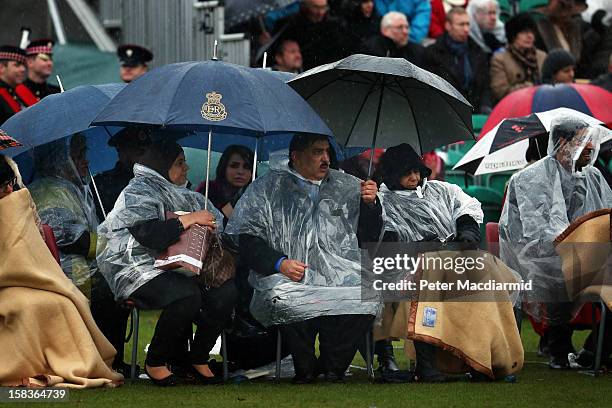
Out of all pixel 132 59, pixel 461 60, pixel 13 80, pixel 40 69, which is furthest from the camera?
pixel 461 60

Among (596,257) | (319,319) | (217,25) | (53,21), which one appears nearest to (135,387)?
(319,319)

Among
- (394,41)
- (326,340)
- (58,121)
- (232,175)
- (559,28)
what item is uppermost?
(559,28)

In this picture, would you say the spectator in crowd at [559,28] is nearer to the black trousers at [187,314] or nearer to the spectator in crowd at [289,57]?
the spectator in crowd at [289,57]

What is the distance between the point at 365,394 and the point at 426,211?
1662 millimetres

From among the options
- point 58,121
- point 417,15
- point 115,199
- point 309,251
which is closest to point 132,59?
point 417,15

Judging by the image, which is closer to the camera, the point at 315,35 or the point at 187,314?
the point at 187,314

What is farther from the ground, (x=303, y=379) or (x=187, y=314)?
(x=187, y=314)

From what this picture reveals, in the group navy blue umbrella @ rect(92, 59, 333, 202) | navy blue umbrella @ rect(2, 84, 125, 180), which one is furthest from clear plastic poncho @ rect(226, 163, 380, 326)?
navy blue umbrella @ rect(2, 84, 125, 180)

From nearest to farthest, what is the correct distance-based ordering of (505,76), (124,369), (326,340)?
(326,340) → (124,369) → (505,76)

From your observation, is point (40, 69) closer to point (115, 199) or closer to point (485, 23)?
point (115, 199)

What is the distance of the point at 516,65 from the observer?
16.0 metres

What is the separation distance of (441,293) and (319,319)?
2.64ft

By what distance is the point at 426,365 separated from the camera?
9.78 m

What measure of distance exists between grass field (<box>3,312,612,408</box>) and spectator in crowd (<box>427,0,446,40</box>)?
23.0ft
